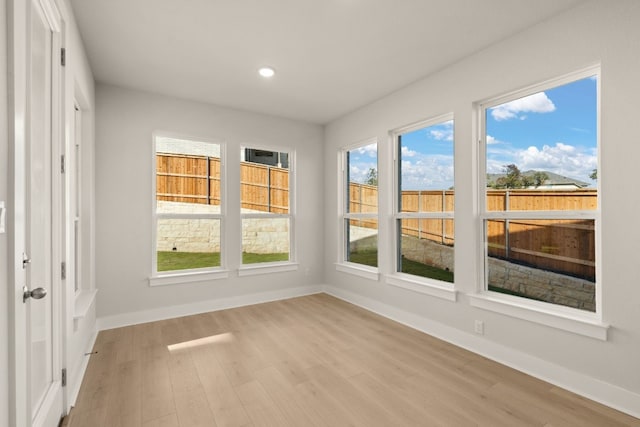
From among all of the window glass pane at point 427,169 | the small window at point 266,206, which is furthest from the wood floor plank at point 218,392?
the window glass pane at point 427,169

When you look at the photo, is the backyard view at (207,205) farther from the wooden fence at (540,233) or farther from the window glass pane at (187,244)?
the wooden fence at (540,233)

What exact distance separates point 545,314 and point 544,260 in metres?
0.44

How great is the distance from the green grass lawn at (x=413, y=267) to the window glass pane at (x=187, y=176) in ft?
6.90

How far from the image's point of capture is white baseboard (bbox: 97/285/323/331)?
11.5 feet

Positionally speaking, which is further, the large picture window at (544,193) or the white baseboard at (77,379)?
the large picture window at (544,193)

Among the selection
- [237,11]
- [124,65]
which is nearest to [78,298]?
[124,65]

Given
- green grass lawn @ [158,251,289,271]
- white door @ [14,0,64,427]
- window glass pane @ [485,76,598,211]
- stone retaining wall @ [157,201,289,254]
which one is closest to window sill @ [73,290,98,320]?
white door @ [14,0,64,427]

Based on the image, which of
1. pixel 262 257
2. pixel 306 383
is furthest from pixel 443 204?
pixel 262 257

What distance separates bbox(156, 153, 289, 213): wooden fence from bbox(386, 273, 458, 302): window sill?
1980 millimetres

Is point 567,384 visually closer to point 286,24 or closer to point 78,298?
point 286,24

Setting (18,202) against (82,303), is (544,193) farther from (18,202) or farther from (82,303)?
(82,303)

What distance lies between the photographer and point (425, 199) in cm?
350

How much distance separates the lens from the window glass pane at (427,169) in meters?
3.28

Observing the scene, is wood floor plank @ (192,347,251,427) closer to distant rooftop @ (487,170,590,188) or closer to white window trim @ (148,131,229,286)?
white window trim @ (148,131,229,286)
